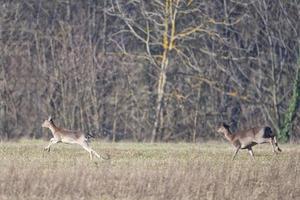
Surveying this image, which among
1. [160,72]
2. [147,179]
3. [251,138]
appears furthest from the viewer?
[160,72]

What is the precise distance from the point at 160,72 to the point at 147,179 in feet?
61.2

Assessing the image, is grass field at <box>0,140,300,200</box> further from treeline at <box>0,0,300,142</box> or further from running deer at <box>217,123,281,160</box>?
treeline at <box>0,0,300,142</box>

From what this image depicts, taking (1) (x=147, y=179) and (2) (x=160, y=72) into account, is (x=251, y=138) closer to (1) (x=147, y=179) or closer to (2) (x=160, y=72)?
(1) (x=147, y=179)

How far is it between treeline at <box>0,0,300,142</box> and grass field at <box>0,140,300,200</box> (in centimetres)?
1489

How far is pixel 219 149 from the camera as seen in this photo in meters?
27.0

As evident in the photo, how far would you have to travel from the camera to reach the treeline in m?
37.5

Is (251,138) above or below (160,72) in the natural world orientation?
below

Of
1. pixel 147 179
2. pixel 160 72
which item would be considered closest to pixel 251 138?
pixel 147 179

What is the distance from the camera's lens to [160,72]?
3759 cm

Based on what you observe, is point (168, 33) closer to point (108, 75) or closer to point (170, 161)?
point (108, 75)

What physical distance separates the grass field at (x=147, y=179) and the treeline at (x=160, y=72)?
1489cm

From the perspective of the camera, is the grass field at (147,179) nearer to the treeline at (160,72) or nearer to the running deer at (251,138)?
the running deer at (251,138)

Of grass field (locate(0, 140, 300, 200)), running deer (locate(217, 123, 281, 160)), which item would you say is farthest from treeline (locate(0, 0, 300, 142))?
grass field (locate(0, 140, 300, 200))

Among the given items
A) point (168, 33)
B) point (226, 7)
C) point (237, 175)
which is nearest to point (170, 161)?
point (237, 175)
